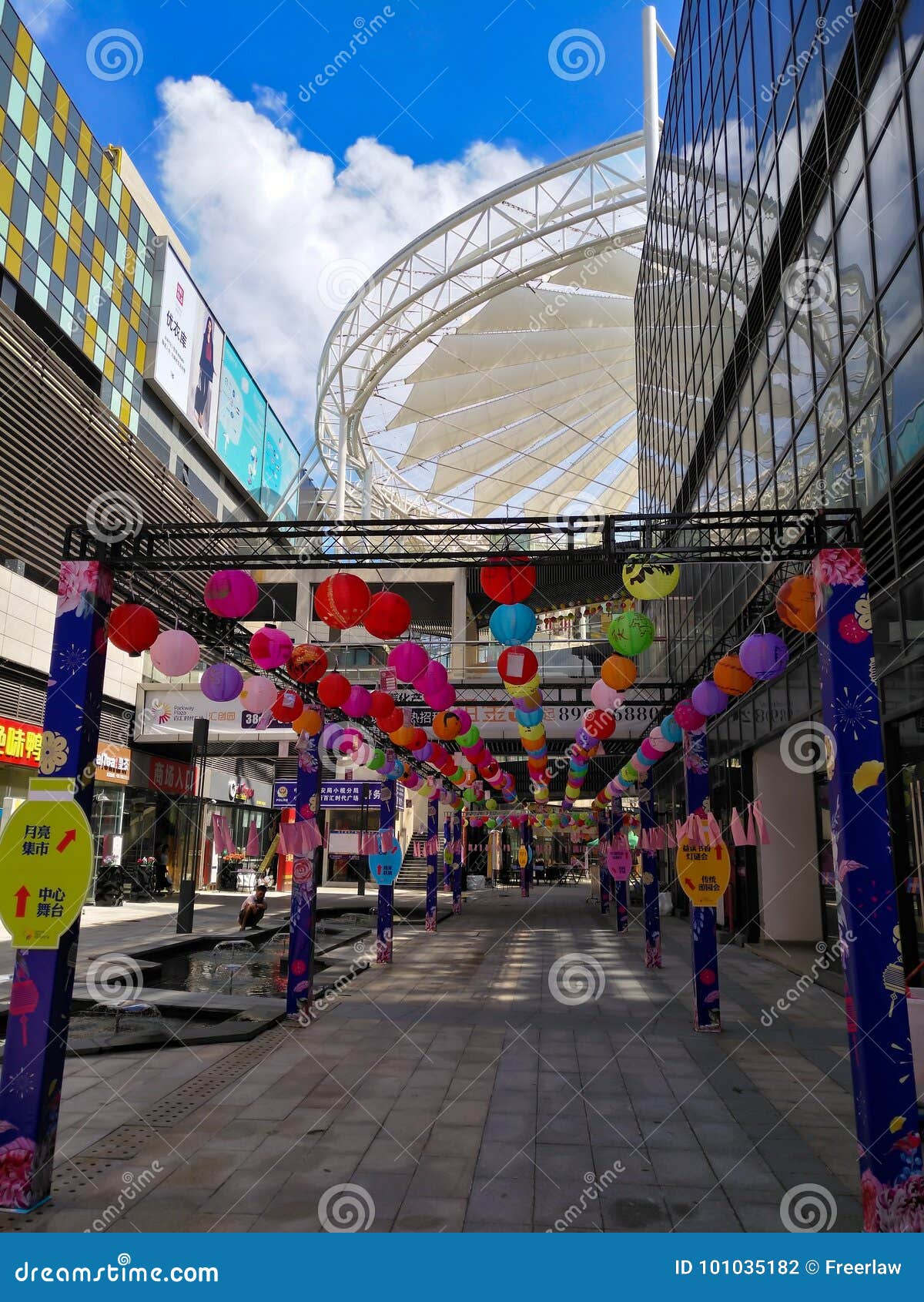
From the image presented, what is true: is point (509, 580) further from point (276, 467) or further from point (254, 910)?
point (276, 467)

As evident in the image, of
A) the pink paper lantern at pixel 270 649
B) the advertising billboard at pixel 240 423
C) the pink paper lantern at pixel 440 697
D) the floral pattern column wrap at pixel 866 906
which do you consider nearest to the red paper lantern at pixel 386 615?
the pink paper lantern at pixel 270 649

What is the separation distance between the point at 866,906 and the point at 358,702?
7809mm

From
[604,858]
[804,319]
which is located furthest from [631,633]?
[604,858]

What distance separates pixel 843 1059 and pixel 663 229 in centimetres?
2320

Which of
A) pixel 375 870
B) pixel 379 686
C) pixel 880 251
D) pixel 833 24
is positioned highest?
pixel 833 24

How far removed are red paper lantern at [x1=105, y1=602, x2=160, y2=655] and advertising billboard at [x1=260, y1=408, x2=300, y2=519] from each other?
5307cm

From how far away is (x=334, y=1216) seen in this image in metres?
5.20

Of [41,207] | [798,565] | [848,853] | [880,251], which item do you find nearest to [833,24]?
[880,251]

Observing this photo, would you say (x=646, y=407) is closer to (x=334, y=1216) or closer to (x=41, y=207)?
(x=41, y=207)

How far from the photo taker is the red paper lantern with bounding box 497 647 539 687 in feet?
33.7

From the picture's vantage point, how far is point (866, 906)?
225 inches

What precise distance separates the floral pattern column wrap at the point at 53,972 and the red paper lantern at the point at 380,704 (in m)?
5.49

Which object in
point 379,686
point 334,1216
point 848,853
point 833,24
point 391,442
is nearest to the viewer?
point 334,1216

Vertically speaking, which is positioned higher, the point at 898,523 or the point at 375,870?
the point at 898,523
